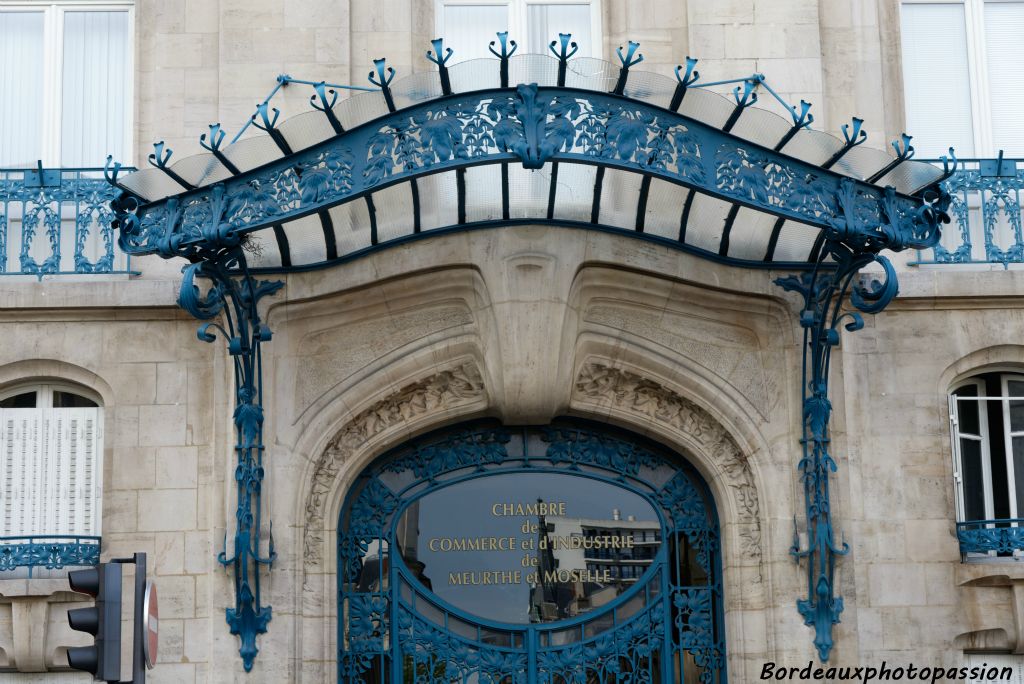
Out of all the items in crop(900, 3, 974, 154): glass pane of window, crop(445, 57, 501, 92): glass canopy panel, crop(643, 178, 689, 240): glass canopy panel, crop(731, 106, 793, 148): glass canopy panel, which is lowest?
crop(643, 178, 689, 240): glass canopy panel

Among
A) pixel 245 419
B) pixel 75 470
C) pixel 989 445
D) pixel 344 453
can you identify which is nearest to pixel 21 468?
pixel 75 470

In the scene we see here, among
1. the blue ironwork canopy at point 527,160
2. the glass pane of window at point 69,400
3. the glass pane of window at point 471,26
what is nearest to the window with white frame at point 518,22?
the glass pane of window at point 471,26

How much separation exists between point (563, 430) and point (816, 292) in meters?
2.05

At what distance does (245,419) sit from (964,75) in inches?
226

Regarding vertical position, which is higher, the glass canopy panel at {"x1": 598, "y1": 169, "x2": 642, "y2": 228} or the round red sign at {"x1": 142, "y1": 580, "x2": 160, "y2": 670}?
the glass canopy panel at {"x1": 598, "y1": 169, "x2": 642, "y2": 228}

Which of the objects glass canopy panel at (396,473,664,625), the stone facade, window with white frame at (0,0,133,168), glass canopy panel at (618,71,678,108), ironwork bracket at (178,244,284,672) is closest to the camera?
glass canopy panel at (618,71,678,108)

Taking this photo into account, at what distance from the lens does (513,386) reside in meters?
11.2

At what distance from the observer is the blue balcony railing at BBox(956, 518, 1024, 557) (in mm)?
11062

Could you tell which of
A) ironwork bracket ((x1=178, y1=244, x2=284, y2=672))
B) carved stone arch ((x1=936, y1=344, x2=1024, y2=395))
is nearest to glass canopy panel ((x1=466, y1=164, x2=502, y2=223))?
ironwork bracket ((x1=178, y1=244, x2=284, y2=672))

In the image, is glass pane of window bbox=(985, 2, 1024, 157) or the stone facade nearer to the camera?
the stone facade

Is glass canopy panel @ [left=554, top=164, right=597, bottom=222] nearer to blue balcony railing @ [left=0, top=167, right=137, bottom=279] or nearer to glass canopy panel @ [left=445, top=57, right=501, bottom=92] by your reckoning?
glass canopy panel @ [left=445, top=57, right=501, bottom=92]

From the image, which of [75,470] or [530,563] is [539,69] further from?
[75,470]

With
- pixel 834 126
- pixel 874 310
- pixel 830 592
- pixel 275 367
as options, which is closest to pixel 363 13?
pixel 275 367

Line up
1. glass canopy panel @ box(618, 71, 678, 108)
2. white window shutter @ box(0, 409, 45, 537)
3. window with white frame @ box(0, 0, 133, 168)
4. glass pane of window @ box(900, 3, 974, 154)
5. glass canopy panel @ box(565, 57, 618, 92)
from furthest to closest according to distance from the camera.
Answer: glass pane of window @ box(900, 3, 974, 154) < window with white frame @ box(0, 0, 133, 168) < white window shutter @ box(0, 409, 45, 537) < glass canopy panel @ box(565, 57, 618, 92) < glass canopy panel @ box(618, 71, 678, 108)
